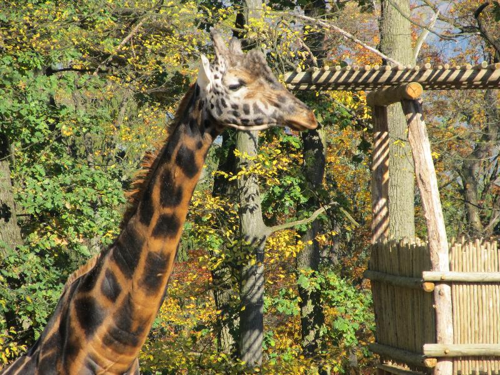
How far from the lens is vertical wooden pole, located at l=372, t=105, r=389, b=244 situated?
8812 mm

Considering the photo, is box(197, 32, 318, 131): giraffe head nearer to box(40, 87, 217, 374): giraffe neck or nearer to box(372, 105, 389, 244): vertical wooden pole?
box(40, 87, 217, 374): giraffe neck

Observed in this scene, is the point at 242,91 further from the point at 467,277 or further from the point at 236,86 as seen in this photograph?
the point at 467,277

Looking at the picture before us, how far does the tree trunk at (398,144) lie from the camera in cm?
1151

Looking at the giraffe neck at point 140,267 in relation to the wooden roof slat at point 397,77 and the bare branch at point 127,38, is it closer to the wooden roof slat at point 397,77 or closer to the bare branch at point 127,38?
the wooden roof slat at point 397,77

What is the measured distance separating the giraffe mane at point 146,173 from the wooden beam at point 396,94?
156 inches

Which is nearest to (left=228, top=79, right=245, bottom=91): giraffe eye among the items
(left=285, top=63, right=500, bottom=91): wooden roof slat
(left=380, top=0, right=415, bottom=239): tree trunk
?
(left=285, top=63, right=500, bottom=91): wooden roof slat

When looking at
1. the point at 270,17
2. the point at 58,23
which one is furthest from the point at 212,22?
the point at 58,23

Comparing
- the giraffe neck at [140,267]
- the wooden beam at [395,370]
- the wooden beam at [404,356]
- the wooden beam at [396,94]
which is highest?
the wooden beam at [396,94]

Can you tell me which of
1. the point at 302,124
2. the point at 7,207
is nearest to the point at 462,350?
the point at 302,124

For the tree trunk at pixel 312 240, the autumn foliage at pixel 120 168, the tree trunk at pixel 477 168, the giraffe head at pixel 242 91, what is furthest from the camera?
the tree trunk at pixel 477 168

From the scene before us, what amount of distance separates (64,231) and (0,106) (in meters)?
2.36

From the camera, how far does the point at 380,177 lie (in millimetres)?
8977

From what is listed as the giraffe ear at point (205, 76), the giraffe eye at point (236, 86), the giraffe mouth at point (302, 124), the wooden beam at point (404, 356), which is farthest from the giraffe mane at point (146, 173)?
the wooden beam at point (404, 356)

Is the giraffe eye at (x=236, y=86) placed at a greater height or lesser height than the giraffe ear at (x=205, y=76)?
lesser
